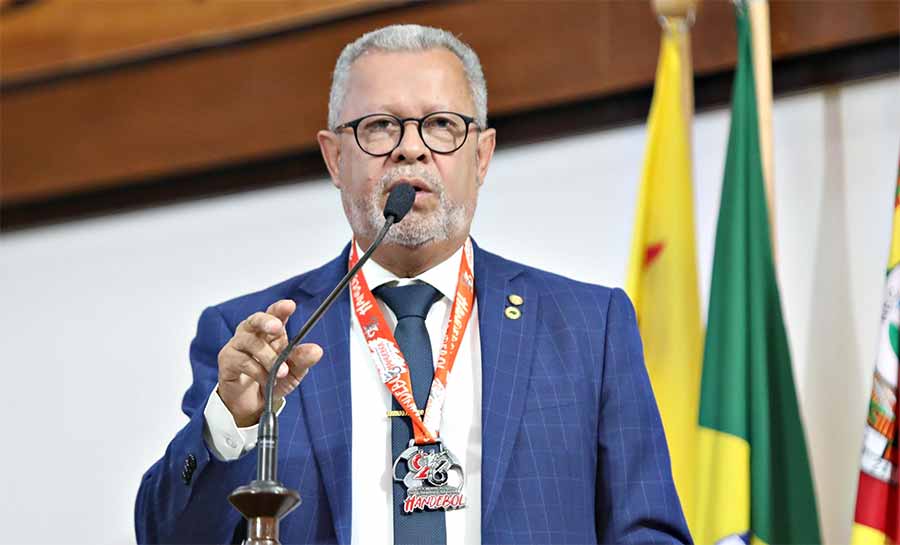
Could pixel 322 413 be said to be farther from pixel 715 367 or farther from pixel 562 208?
pixel 562 208

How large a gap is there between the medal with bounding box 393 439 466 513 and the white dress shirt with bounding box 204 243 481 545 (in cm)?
4

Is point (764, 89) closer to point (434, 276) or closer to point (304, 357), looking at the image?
point (434, 276)

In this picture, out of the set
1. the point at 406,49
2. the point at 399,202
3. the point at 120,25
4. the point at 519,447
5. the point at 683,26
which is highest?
the point at 120,25

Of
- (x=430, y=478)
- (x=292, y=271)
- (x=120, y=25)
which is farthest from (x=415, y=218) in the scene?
(x=120, y=25)

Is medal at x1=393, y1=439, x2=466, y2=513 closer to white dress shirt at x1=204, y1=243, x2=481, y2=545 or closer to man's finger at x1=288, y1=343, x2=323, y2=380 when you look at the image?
white dress shirt at x1=204, y1=243, x2=481, y2=545

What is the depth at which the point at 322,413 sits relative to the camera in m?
2.44

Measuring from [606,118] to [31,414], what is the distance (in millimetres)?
1989

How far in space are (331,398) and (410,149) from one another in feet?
1.49

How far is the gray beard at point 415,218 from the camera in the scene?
2.56m

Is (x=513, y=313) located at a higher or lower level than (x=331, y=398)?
higher

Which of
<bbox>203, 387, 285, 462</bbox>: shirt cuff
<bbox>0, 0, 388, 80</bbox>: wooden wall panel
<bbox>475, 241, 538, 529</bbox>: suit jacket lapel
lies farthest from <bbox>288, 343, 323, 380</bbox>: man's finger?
<bbox>0, 0, 388, 80</bbox>: wooden wall panel

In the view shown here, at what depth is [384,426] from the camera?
8.01 ft

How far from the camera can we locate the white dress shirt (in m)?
2.27

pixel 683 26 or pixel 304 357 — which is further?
pixel 683 26
